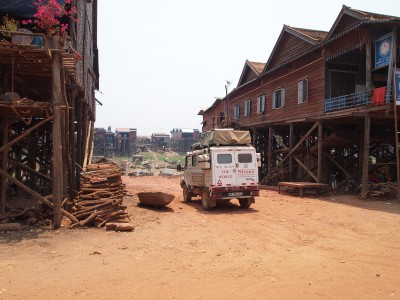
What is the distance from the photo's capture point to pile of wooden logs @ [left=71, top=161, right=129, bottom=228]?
9078mm

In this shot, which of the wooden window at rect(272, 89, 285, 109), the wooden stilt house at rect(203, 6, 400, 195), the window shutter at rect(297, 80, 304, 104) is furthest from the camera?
the wooden window at rect(272, 89, 285, 109)

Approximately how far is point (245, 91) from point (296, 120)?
31.3 feet

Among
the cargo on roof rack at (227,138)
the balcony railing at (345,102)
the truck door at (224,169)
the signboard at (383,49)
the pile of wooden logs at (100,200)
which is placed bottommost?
the pile of wooden logs at (100,200)

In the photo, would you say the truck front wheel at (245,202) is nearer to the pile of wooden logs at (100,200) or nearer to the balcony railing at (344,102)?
the pile of wooden logs at (100,200)

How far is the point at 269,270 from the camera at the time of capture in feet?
18.5

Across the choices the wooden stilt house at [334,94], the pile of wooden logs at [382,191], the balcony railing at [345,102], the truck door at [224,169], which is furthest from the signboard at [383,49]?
the truck door at [224,169]

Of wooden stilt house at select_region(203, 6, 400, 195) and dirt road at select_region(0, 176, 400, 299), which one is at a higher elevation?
wooden stilt house at select_region(203, 6, 400, 195)

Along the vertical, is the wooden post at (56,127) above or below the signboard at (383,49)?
below

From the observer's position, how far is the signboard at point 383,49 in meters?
13.3

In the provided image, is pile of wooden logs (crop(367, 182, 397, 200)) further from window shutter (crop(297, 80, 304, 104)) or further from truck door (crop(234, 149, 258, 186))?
window shutter (crop(297, 80, 304, 104))

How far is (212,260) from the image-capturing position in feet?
20.5

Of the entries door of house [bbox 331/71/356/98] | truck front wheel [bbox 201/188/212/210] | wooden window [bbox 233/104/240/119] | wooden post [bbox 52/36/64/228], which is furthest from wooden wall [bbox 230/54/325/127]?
wooden post [bbox 52/36/64/228]

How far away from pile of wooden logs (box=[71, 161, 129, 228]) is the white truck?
3.22 meters

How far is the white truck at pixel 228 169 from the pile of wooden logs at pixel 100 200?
322 cm
